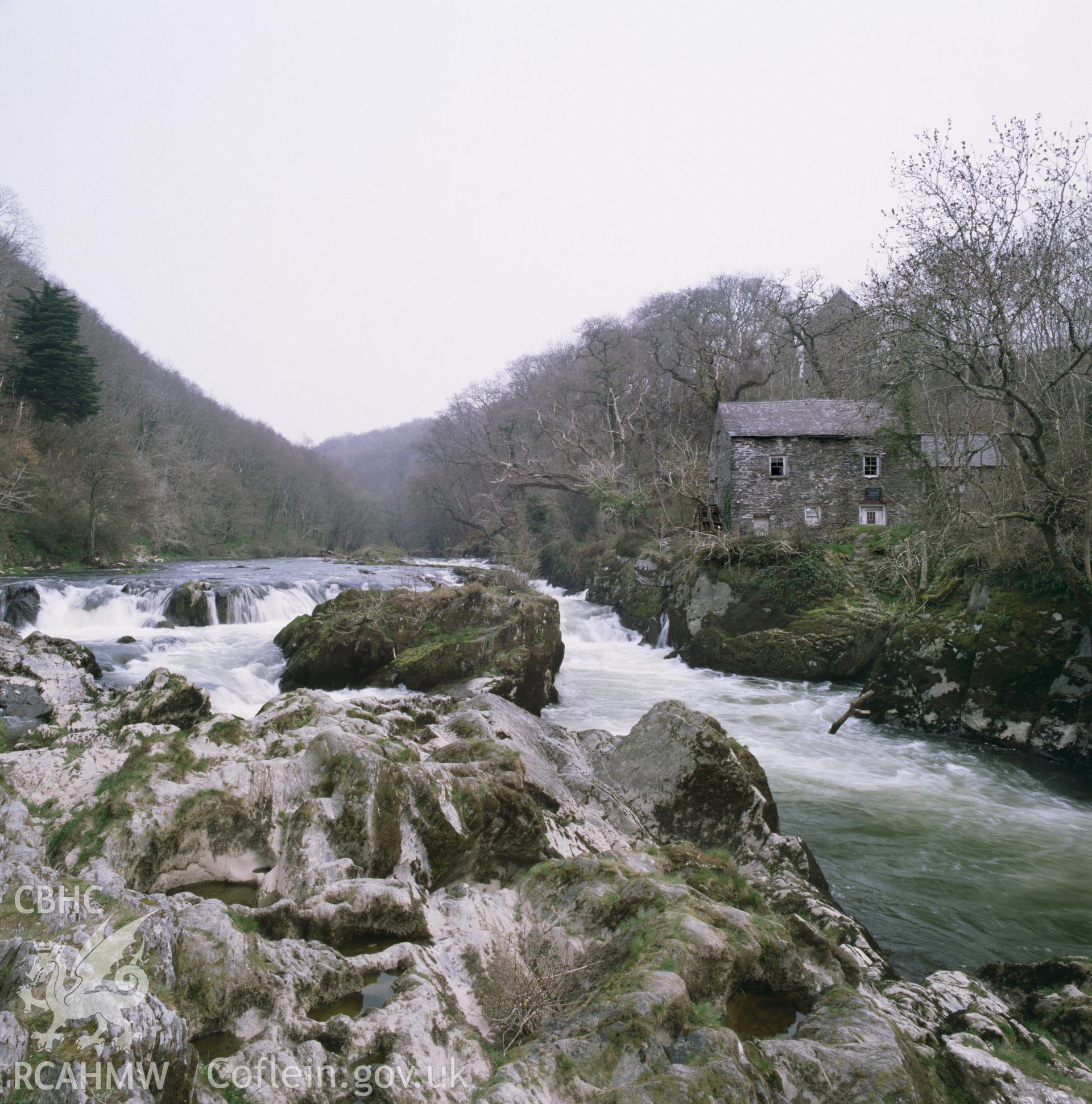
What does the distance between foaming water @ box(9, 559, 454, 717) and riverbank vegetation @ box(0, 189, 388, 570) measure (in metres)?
4.17

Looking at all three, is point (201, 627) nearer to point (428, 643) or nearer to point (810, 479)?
point (428, 643)

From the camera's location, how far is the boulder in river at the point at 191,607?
17188mm

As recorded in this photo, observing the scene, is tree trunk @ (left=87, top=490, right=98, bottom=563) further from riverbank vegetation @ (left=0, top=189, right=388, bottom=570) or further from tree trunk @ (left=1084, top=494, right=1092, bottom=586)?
tree trunk @ (left=1084, top=494, right=1092, bottom=586)

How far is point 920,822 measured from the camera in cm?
820

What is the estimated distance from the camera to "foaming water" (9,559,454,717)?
12.2 m

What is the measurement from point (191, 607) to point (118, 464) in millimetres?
16533

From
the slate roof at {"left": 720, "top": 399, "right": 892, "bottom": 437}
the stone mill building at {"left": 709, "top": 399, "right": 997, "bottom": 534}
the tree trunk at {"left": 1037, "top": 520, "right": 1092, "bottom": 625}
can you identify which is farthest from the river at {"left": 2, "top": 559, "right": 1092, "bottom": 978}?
the slate roof at {"left": 720, "top": 399, "right": 892, "bottom": 437}

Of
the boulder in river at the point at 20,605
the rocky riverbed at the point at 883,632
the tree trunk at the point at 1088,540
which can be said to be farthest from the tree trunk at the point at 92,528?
the tree trunk at the point at 1088,540

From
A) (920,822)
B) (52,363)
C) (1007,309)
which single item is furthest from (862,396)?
(52,363)

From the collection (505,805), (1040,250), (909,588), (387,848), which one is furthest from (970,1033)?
(909,588)

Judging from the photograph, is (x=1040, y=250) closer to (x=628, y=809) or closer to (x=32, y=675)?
(x=628, y=809)

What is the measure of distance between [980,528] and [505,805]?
11147 millimetres

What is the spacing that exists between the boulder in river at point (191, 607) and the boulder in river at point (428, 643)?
191 inches

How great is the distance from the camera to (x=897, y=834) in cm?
782
